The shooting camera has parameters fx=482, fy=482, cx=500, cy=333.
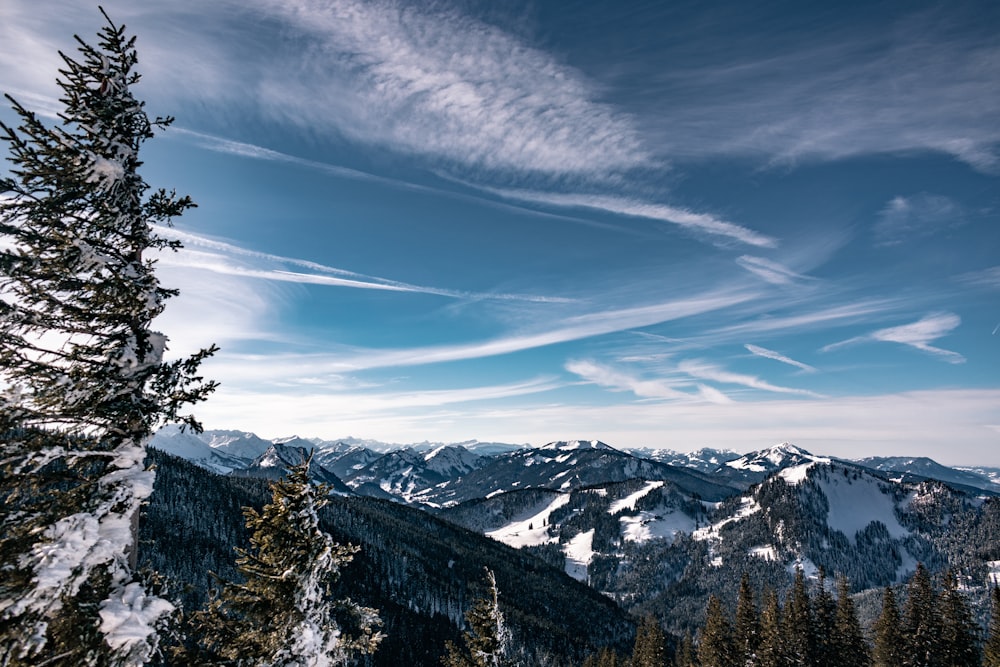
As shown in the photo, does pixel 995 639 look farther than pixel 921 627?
No

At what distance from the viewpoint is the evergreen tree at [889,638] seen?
48.8 meters

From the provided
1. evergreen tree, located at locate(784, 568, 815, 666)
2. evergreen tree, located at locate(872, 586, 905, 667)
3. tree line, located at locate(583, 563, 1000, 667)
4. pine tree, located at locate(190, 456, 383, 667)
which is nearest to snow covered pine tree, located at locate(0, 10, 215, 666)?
pine tree, located at locate(190, 456, 383, 667)

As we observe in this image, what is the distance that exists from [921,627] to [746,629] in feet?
52.7

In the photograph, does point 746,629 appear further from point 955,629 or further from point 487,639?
point 487,639

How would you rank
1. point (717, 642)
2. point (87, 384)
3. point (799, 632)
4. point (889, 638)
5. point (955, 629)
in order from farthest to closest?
point (717, 642)
point (889, 638)
point (799, 632)
point (955, 629)
point (87, 384)

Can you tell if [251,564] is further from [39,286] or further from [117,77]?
[117,77]

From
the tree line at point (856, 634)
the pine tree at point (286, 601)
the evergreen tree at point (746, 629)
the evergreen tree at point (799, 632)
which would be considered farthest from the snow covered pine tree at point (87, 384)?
the evergreen tree at point (746, 629)

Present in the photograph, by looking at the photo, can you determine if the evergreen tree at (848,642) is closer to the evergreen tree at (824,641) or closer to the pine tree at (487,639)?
the evergreen tree at (824,641)

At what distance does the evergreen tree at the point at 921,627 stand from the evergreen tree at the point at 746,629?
13.3 meters

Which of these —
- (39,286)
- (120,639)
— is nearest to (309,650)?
(120,639)

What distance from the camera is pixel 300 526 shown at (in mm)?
13172

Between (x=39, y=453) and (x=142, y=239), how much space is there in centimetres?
419

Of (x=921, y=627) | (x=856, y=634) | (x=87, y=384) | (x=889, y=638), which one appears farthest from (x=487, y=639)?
(x=889, y=638)

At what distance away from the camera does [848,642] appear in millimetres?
49031
